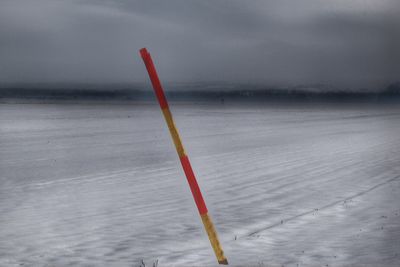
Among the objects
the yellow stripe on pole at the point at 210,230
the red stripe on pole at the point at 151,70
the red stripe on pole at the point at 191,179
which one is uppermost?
the red stripe on pole at the point at 151,70

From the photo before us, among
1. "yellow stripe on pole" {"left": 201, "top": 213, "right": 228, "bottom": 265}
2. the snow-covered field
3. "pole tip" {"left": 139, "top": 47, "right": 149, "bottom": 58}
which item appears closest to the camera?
"pole tip" {"left": 139, "top": 47, "right": 149, "bottom": 58}

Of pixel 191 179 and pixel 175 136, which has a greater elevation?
pixel 175 136

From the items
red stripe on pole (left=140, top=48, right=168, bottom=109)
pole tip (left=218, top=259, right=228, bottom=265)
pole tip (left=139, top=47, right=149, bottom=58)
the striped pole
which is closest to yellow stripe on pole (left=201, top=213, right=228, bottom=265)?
the striped pole

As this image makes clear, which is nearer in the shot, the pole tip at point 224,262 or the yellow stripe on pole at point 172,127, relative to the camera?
the yellow stripe on pole at point 172,127

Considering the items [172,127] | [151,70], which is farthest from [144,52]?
[172,127]

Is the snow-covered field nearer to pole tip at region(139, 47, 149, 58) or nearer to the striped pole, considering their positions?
the striped pole

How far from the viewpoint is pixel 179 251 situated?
4.85 metres

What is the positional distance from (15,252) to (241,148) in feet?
37.4

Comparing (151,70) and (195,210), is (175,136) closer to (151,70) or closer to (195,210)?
(151,70)

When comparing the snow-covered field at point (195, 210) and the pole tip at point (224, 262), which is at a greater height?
the pole tip at point (224, 262)

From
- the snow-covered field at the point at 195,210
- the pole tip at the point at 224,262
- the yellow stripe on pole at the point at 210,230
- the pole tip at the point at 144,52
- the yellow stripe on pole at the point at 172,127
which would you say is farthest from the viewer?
the snow-covered field at the point at 195,210

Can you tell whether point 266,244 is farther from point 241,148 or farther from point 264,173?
point 241,148

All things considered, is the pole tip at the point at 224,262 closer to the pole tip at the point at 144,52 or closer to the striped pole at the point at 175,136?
the striped pole at the point at 175,136

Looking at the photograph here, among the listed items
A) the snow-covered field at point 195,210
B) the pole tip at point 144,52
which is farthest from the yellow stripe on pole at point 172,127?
the snow-covered field at point 195,210
